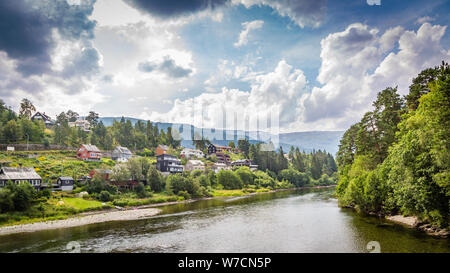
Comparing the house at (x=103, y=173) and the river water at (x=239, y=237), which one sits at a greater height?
the house at (x=103, y=173)

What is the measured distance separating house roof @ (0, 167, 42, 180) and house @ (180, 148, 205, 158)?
237 ft

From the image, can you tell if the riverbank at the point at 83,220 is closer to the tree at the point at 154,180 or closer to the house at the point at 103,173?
the house at the point at 103,173

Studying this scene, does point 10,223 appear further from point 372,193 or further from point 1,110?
point 1,110

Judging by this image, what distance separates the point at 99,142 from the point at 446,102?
11179 centimetres

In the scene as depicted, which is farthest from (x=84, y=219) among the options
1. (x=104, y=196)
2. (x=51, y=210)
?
(x=104, y=196)

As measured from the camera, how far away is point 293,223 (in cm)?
3553

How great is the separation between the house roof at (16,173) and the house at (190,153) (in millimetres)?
72179

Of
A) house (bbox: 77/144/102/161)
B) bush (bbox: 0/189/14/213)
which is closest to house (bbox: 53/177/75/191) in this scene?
bush (bbox: 0/189/14/213)

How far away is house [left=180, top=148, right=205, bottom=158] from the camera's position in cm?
12581

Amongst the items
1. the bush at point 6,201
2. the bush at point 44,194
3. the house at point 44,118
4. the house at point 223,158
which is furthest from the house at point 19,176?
the house at point 223,158

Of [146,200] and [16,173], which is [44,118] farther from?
[146,200]

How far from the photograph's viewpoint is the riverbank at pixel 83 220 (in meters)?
36.5

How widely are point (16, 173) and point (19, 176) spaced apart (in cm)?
110
